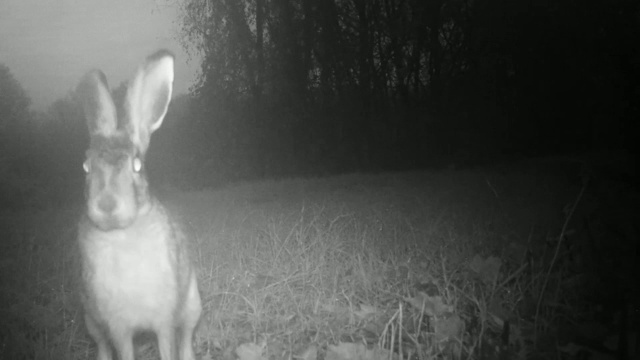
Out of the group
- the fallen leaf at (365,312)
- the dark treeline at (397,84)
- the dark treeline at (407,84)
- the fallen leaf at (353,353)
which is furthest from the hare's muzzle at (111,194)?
the dark treeline at (407,84)

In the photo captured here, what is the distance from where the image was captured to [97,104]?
205cm

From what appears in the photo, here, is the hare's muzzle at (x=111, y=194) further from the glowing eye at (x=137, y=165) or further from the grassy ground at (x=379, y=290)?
the grassy ground at (x=379, y=290)

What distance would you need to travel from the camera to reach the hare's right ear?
205 cm

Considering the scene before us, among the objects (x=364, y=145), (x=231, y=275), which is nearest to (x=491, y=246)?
(x=231, y=275)

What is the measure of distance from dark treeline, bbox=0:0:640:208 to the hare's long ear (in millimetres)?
8680

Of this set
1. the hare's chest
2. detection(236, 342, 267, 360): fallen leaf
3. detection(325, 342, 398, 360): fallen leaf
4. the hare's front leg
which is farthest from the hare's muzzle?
detection(325, 342, 398, 360): fallen leaf

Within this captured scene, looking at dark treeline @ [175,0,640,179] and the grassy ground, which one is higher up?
dark treeline @ [175,0,640,179]

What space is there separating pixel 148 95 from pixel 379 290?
1965 mm

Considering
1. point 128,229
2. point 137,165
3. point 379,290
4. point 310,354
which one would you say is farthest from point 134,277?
point 379,290

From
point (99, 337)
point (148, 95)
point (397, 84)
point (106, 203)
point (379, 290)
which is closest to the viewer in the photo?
point (106, 203)

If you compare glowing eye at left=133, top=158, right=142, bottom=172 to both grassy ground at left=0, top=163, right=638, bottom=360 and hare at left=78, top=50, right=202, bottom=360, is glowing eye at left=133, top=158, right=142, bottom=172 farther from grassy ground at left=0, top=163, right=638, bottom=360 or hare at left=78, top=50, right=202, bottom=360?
grassy ground at left=0, top=163, right=638, bottom=360

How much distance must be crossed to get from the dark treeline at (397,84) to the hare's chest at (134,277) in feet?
28.7

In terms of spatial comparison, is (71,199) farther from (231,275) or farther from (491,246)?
(491,246)

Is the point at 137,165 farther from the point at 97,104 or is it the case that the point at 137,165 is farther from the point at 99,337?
the point at 99,337
